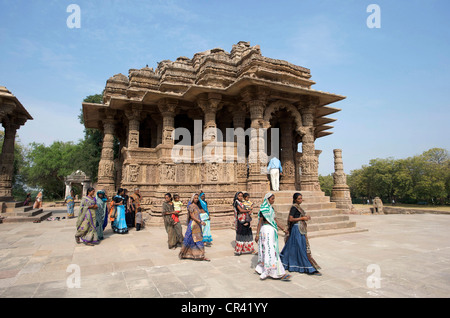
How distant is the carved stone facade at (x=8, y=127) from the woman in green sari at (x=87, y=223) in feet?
26.5

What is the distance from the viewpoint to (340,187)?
16.2m

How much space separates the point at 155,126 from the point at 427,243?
533 inches

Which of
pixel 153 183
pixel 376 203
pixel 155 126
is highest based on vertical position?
pixel 155 126

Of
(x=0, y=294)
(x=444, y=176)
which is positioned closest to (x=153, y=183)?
(x=0, y=294)

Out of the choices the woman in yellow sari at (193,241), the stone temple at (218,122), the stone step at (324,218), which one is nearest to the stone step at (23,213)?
the stone temple at (218,122)

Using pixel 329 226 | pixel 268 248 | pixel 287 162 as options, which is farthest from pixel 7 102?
pixel 329 226

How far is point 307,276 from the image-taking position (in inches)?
167

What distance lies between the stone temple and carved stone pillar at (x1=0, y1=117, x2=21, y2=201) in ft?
12.1

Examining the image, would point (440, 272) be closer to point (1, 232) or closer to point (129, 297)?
point (129, 297)

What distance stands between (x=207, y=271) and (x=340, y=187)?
1411 cm

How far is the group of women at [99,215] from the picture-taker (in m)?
6.61

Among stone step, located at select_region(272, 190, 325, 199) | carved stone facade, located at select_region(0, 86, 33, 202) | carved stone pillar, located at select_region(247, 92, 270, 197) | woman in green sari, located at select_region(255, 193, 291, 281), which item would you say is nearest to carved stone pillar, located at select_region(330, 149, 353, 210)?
stone step, located at select_region(272, 190, 325, 199)

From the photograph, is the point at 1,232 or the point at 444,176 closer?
the point at 1,232

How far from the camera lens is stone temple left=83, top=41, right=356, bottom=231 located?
10070 millimetres
